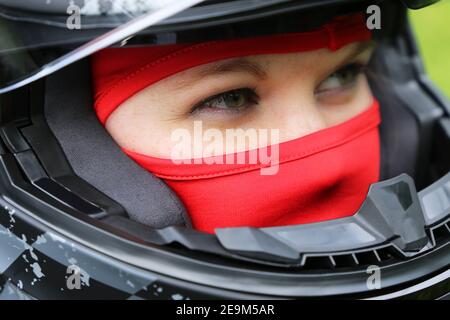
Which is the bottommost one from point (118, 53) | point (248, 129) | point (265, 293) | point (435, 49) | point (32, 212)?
point (265, 293)

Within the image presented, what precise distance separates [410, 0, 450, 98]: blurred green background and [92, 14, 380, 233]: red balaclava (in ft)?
4.51

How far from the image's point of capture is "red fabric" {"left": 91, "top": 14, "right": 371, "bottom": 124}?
3.22 feet

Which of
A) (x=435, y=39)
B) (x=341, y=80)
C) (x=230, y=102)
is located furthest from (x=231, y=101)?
(x=435, y=39)

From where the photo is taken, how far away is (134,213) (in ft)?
3.27

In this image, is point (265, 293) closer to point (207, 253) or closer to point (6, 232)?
point (207, 253)

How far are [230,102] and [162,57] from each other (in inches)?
5.2

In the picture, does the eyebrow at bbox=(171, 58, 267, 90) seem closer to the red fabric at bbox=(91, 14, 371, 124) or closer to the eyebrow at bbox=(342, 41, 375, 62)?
the red fabric at bbox=(91, 14, 371, 124)

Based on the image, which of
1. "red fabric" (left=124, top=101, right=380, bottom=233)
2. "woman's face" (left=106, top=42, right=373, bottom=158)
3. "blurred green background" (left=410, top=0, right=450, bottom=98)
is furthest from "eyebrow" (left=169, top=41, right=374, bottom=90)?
"blurred green background" (left=410, top=0, right=450, bottom=98)

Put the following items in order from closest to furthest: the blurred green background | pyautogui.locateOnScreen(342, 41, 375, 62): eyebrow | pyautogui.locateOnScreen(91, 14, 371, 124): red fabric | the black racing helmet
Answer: the black racing helmet
pyautogui.locateOnScreen(91, 14, 371, 124): red fabric
pyautogui.locateOnScreen(342, 41, 375, 62): eyebrow
the blurred green background

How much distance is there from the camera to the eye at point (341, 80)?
1.17m

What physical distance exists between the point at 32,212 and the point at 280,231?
0.33m

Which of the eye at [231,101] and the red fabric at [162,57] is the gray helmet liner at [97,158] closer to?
the red fabric at [162,57]

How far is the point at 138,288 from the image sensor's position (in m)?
0.88

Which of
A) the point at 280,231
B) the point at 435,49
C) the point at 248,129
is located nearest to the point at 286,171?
the point at 248,129
